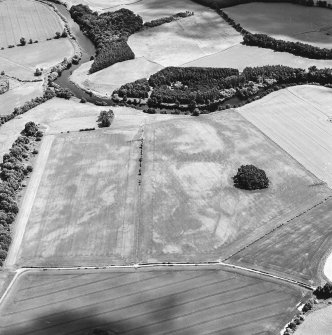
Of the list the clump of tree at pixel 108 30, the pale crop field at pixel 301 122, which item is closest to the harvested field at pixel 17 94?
the clump of tree at pixel 108 30

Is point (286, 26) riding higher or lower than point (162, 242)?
higher

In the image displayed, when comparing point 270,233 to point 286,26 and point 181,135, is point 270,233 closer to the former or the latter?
point 181,135

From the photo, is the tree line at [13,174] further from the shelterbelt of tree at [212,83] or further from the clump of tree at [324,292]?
the clump of tree at [324,292]

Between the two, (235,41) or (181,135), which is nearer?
(181,135)

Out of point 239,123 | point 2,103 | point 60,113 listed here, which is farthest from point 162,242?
point 2,103

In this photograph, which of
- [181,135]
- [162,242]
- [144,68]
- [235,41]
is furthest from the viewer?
[235,41]

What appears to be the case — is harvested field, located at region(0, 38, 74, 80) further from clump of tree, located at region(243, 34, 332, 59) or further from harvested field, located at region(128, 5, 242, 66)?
clump of tree, located at region(243, 34, 332, 59)
